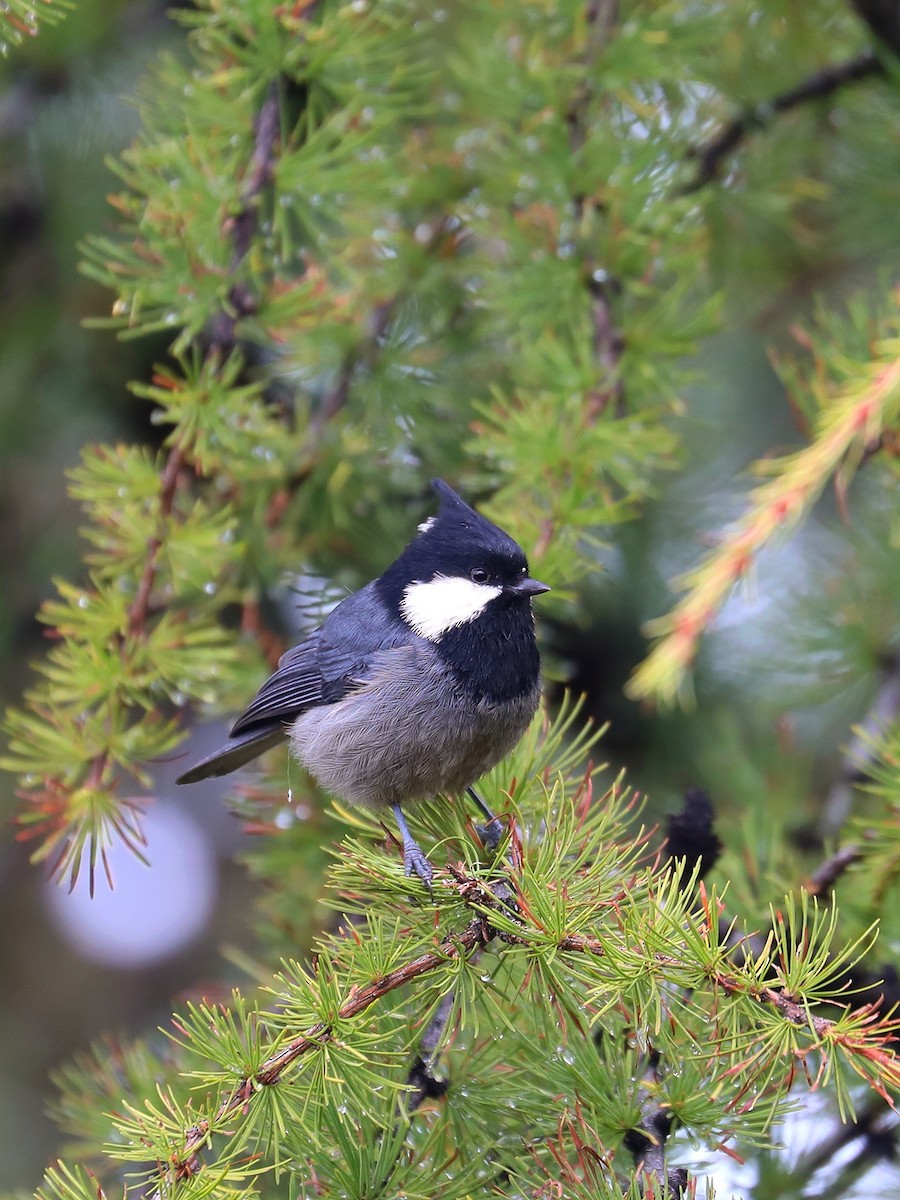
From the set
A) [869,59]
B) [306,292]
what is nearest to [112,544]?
[306,292]

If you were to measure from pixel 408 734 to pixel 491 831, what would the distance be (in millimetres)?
410

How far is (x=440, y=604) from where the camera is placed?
8.91ft

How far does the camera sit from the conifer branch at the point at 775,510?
2098 mm

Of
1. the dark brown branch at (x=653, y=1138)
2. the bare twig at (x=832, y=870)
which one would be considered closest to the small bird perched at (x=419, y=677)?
the bare twig at (x=832, y=870)

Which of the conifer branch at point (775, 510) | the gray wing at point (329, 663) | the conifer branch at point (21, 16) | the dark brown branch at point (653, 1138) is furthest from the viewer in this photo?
the gray wing at point (329, 663)

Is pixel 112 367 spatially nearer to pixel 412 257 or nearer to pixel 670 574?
pixel 412 257

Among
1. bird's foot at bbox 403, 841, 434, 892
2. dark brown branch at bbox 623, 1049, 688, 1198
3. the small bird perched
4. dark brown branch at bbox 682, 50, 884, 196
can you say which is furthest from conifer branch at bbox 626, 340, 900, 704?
dark brown branch at bbox 682, 50, 884, 196

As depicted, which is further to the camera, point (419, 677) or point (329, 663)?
point (329, 663)

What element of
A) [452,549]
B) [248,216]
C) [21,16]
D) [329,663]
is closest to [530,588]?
[452,549]

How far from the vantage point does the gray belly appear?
8.12 ft

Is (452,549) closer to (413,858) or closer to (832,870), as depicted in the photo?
(413,858)

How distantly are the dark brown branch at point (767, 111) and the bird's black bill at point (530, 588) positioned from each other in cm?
120

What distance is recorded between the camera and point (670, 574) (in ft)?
11.6

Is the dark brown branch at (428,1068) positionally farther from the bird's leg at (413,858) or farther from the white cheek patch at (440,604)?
the white cheek patch at (440,604)
